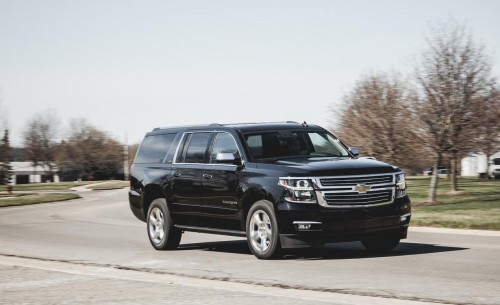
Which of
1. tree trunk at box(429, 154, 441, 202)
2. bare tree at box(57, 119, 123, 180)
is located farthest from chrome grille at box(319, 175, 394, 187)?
bare tree at box(57, 119, 123, 180)

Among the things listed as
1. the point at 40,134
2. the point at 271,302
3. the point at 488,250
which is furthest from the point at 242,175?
the point at 40,134

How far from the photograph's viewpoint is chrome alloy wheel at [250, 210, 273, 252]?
12.1m

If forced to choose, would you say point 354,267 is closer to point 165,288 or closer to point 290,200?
point 290,200

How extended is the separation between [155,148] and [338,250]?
3.94m

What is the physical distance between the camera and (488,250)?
12734 mm

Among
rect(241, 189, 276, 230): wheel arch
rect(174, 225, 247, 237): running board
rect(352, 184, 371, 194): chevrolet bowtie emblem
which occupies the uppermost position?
rect(352, 184, 371, 194): chevrolet bowtie emblem

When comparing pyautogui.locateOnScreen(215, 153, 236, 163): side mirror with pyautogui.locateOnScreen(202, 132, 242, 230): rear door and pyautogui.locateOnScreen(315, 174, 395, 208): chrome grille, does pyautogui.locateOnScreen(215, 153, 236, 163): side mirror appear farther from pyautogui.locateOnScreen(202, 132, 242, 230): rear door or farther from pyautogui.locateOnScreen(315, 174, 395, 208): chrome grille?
pyautogui.locateOnScreen(315, 174, 395, 208): chrome grille

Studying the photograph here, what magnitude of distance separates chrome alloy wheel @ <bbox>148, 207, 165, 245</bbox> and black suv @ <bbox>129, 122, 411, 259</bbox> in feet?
0.06

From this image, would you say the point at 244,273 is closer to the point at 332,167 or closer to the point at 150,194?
the point at 332,167

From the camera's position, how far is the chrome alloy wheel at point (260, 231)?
12.1 meters

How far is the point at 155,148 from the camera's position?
50.2 feet

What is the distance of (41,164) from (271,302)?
132374 mm

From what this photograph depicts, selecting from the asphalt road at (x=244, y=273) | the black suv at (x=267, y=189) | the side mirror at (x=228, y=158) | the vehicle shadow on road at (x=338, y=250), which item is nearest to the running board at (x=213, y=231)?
the black suv at (x=267, y=189)

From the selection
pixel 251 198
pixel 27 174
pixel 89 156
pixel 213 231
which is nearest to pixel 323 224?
pixel 251 198
